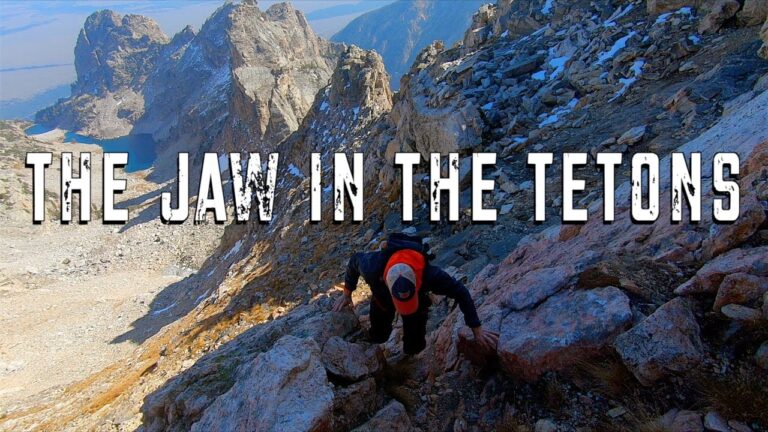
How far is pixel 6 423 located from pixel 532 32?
1156 inches

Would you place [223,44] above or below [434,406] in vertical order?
above

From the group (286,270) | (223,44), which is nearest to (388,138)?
(286,270)

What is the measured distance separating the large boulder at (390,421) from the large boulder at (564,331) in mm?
1293

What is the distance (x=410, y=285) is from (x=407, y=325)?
107cm

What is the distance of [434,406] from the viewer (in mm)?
5453

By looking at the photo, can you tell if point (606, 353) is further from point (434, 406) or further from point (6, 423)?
point (6, 423)

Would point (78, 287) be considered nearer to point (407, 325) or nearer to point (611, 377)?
point (407, 325)

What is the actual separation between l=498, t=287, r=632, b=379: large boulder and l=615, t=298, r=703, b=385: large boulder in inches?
9.5

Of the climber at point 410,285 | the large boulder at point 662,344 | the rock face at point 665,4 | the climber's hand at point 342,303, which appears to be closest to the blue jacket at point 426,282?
the climber at point 410,285

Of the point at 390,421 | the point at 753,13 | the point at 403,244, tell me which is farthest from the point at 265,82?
the point at 390,421

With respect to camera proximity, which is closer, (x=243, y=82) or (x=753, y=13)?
(x=753, y=13)

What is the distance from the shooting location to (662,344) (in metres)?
4.28

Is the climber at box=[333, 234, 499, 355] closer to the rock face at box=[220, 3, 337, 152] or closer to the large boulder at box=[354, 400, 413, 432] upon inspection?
the large boulder at box=[354, 400, 413, 432]

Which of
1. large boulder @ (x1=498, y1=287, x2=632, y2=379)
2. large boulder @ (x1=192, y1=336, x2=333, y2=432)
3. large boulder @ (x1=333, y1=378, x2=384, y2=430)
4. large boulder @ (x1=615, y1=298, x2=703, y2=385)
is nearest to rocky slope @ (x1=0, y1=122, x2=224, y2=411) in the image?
large boulder @ (x1=192, y1=336, x2=333, y2=432)
